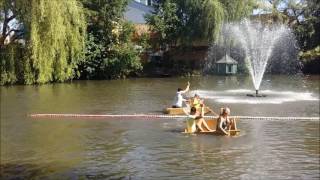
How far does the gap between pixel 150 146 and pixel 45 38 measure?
24903 mm

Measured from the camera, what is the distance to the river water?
45.0 ft

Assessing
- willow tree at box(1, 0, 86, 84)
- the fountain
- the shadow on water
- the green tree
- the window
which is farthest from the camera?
the window

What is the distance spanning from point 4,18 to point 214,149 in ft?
95.8

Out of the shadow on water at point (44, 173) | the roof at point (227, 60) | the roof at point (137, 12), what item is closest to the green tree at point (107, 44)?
the roof at point (227, 60)

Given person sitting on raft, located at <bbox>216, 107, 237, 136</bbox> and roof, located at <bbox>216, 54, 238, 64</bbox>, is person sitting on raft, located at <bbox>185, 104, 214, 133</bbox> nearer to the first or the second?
person sitting on raft, located at <bbox>216, 107, 237, 136</bbox>

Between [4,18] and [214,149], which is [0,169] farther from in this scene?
[4,18]

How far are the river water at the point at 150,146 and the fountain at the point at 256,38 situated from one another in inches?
942

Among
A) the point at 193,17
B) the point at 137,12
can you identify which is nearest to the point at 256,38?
the point at 193,17

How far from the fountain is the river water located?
942 inches

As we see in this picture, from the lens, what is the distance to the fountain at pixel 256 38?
52.6 metres

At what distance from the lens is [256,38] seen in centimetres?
5575

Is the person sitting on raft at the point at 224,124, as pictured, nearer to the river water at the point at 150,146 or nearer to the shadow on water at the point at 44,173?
the river water at the point at 150,146

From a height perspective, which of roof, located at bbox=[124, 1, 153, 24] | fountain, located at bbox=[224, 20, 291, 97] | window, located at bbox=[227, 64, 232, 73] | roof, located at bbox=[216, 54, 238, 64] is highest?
roof, located at bbox=[124, 1, 153, 24]

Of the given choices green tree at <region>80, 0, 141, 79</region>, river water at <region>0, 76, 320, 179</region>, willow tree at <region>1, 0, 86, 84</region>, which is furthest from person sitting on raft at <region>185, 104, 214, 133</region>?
green tree at <region>80, 0, 141, 79</region>
